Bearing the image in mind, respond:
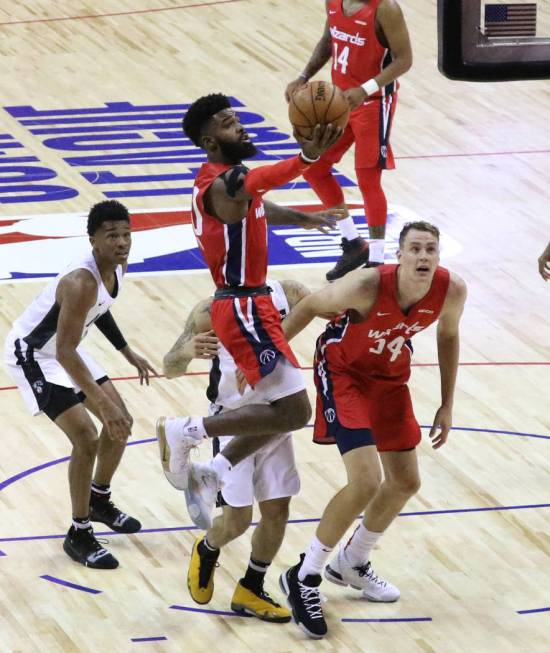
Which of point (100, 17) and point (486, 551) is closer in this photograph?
point (486, 551)

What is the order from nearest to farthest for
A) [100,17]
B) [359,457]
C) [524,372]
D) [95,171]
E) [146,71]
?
[359,457]
[524,372]
[95,171]
[146,71]
[100,17]

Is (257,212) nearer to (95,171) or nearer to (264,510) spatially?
(264,510)

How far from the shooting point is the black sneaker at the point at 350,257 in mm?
11180

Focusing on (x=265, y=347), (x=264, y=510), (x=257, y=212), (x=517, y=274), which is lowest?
(x=517, y=274)

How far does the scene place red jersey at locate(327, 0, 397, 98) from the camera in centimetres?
1084

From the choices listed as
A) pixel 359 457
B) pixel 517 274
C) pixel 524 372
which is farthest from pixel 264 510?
pixel 517 274

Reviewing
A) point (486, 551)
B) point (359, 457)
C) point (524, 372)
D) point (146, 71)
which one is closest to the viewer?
point (359, 457)

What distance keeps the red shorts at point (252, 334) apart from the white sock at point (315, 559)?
29.8 inches

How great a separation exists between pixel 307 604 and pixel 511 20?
8.65ft

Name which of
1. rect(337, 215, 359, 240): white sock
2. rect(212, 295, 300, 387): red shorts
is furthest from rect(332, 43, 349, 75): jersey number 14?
rect(212, 295, 300, 387): red shorts

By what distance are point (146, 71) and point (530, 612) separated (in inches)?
384

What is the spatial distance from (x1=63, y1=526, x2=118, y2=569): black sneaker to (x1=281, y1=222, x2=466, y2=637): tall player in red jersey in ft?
2.91

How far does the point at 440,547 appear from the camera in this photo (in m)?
7.60

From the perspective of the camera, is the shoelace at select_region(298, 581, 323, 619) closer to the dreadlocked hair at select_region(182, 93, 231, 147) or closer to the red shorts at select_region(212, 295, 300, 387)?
the red shorts at select_region(212, 295, 300, 387)
